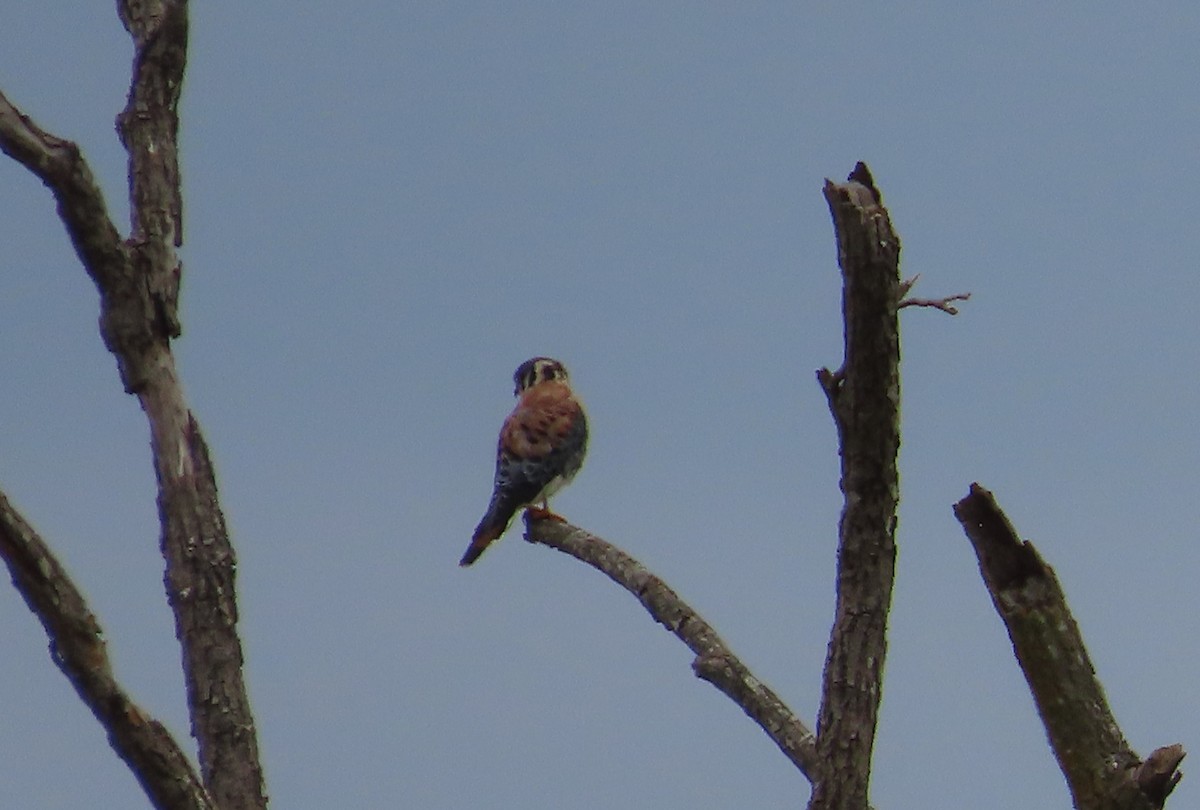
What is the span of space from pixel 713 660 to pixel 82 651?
199cm

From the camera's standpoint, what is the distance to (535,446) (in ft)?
34.4

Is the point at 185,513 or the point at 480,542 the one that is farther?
the point at 480,542

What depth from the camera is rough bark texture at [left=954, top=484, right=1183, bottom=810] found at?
4410 millimetres

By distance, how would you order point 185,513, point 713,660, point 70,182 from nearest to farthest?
1. point 713,660
2. point 70,182
3. point 185,513

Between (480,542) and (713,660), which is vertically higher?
(480,542)

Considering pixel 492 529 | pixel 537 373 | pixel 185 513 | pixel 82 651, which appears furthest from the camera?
pixel 537 373

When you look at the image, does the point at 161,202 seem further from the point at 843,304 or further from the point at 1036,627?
the point at 1036,627

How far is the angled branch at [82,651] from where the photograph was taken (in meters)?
4.35

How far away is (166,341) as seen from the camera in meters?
6.36

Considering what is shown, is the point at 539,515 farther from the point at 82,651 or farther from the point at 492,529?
the point at 82,651

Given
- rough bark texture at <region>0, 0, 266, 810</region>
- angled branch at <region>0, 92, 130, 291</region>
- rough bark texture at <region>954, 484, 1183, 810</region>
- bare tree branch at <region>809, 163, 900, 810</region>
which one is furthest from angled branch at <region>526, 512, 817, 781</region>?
angled branch at <region>0, 92, 130, 291</region>

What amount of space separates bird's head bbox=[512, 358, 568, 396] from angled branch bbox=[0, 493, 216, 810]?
7049 mm

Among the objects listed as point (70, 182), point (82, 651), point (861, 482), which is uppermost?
point (70, 182)

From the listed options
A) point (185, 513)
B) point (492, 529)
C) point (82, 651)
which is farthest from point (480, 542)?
point (82, 651)
